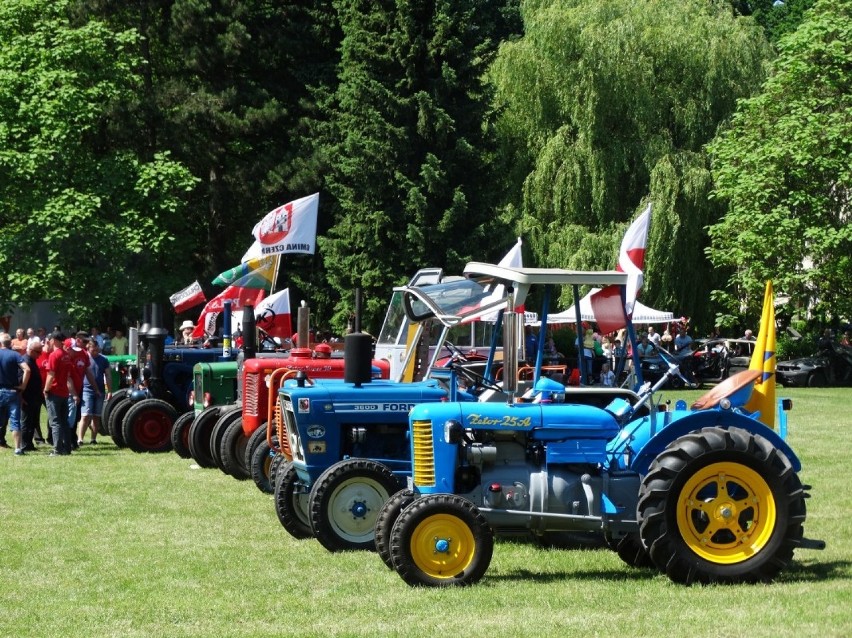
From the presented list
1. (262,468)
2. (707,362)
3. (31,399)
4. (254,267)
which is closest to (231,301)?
(254,267)

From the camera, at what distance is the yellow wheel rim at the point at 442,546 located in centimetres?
870

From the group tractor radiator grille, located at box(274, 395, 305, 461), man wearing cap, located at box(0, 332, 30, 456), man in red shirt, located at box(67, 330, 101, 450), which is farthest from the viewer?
man in red shirt, located at box(67, 330, 101, 450)

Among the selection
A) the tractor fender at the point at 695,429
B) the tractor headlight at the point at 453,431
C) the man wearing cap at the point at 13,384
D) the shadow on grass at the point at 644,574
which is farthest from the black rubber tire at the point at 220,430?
the tractor fender at the point at 695,429

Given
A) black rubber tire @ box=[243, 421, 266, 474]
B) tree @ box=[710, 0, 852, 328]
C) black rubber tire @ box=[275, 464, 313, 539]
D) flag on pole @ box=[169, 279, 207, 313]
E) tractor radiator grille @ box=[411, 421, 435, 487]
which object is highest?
tree @ box=[710, 0, 852, 328]

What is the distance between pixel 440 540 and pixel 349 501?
6.34 ft

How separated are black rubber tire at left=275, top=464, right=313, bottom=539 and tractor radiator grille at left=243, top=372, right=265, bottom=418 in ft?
11.6

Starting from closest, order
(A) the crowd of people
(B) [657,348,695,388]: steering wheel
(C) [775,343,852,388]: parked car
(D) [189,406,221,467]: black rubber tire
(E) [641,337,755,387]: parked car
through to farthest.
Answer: (B) [657,348,695,388]: steering wheel
(D) [189,406,221,467]: black rubber tire
(A) the crowd of people
(E) [641,337,755,387]: parked car
(C) [775,343,852,388]: parked car

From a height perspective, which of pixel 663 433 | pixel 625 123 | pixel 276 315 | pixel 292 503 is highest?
pixel 625 123

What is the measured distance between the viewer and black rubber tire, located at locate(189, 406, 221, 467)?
1748 centimetres

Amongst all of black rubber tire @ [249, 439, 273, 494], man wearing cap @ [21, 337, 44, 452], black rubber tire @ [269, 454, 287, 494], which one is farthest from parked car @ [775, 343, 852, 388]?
black rubber tire @ [269, 454, 287, 494]

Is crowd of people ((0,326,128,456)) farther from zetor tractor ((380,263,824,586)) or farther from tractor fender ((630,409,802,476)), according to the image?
tractor fender ((630,409,802,476))

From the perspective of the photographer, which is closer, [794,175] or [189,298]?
[189,298]

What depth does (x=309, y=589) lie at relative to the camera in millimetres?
8930

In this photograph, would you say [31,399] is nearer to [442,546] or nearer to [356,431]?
[356,431]
